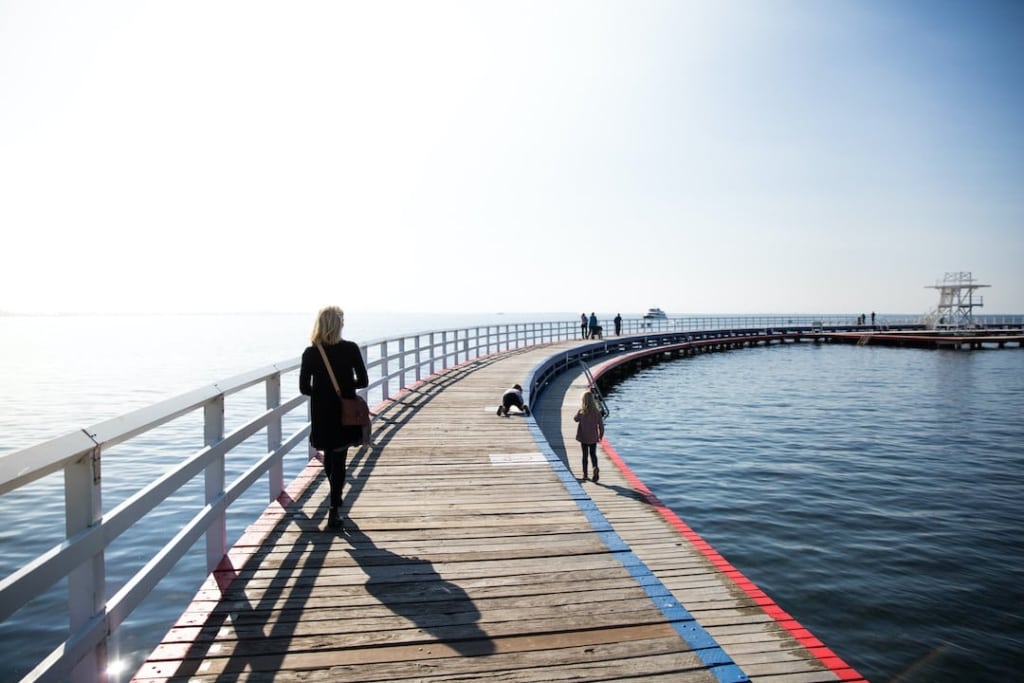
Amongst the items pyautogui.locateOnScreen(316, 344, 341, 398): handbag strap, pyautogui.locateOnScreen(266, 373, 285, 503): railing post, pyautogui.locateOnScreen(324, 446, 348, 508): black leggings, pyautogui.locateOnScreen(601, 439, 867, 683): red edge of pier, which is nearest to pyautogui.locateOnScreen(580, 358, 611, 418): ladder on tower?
pyautogui.locateOnScreen(601, 439, 867, 683): red edge of pier

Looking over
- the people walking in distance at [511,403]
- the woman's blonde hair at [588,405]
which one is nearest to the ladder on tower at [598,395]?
the woman's blonde hair at [588,405]

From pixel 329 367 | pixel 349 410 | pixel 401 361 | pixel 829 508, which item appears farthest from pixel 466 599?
pixel 829 508

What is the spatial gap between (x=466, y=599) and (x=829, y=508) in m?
9.78

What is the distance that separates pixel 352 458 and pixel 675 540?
4342 mm

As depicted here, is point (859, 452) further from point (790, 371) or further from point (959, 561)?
point (790, 371)

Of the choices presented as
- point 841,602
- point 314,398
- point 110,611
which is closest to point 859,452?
point 841,602

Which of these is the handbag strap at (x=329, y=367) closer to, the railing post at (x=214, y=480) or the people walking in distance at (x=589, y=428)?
the railing post at (x=214, y=480)

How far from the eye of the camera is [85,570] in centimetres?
270

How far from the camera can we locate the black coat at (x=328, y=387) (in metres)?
4.84

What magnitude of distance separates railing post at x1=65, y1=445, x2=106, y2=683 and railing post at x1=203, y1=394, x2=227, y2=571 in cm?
142

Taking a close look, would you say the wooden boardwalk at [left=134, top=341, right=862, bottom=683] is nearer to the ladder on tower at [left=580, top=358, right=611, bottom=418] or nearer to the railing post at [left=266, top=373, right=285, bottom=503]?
the railing post at [left=266, top=373, right=285, bottom=503]

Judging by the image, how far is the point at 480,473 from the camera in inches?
274

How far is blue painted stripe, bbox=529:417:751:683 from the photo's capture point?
3004 millimetres

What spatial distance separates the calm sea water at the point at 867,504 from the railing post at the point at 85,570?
687 cm
